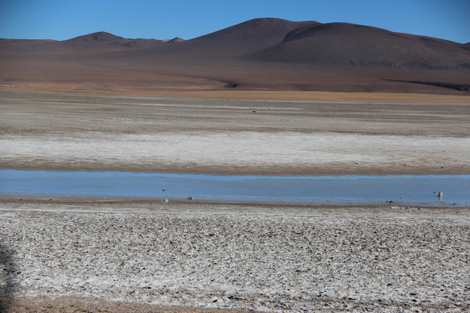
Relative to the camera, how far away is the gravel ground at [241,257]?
4938mm

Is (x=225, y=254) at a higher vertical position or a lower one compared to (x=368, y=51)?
lower

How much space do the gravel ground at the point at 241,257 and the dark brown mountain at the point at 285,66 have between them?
82.6 meters

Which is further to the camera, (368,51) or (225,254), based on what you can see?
(368,51)

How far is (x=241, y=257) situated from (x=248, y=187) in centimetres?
466

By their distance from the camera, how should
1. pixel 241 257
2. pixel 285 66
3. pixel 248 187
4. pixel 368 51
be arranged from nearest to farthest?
1. pixel 241 257
2. pixel 248 187
3. pixel 285 66
4. pixel 368 51

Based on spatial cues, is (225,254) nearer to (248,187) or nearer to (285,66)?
(248,187)

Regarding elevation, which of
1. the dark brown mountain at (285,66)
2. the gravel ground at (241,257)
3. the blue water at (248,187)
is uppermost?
the dark brown mountain at (285,66)

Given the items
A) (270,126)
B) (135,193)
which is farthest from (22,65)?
(135,193)

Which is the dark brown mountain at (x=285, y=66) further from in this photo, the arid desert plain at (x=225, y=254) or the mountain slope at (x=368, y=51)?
the arid desert plain at (x=225, y=254)

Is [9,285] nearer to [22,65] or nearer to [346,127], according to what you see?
[346,127]

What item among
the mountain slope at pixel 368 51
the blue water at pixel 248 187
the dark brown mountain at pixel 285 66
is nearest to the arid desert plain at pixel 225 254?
the blue water at pixel 248 187

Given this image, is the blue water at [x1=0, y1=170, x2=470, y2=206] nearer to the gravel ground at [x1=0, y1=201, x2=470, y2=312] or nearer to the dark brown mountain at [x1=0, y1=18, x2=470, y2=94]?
the gravel ground at [x1=0, y1=201, x2=470, y2=312]

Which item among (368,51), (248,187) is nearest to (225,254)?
(248,187)

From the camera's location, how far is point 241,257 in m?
5.99
